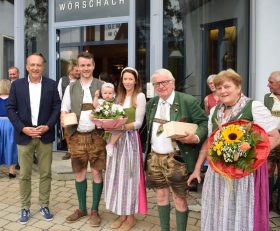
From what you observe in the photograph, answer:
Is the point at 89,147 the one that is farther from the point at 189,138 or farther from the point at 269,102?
the point at 269,102

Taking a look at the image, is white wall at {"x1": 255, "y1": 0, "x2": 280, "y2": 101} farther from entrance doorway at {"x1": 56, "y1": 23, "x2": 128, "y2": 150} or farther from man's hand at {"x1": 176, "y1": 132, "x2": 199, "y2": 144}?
man's hand at {"x1": 176, "y1": 132, "x2": 199, "y2": 144}

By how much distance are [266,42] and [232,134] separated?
→ 156 inches

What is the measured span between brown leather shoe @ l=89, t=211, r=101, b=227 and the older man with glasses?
1008mm

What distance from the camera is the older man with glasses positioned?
336cm

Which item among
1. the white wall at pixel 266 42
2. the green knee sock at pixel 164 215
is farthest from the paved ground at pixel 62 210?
the white wall at pixel 266 42

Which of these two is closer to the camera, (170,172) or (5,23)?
(170,172)

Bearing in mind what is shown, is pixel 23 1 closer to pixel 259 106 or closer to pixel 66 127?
pixel 66 127

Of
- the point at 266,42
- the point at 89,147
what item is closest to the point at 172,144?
the point at 89,147

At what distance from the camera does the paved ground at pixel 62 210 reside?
13.6 feet

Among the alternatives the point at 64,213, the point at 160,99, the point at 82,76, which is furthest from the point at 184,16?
the point at 64,213

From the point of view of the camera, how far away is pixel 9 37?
9648mm

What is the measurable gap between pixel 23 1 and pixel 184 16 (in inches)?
134

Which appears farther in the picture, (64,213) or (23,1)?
(23,1)

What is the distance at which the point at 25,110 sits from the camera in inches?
167
